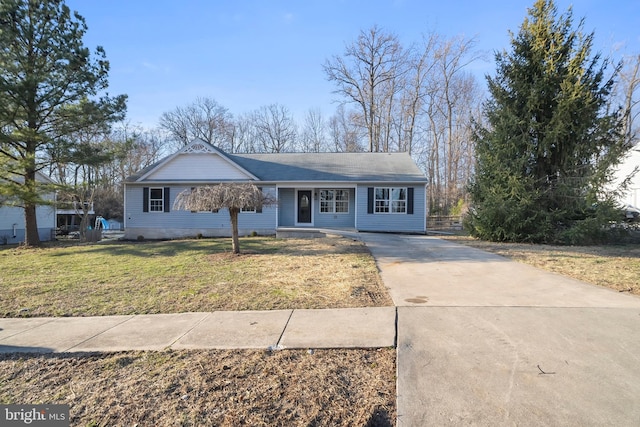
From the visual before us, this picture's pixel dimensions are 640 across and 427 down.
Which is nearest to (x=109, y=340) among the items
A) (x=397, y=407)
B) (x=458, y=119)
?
(x=397, y=407)

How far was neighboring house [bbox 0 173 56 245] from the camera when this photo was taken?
1811 cm

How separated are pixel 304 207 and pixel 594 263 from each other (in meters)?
12.2

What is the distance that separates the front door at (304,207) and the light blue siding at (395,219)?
2.68 meters

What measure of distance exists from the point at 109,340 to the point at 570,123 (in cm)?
1440

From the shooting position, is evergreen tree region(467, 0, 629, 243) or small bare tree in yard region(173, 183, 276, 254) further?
evergreen tree region(467, 0, 629, 243)

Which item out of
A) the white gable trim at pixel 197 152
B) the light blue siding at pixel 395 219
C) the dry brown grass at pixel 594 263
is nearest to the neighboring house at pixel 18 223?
the white gable trim at pixel 197 152

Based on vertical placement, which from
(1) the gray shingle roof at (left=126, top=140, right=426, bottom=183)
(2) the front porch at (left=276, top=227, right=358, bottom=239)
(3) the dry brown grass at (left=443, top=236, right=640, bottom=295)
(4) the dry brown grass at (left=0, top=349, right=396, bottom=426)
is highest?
(1) the gray shingle roof at (left=126, top=140, right=426, bottom=183)

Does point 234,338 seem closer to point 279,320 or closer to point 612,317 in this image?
point 279,320

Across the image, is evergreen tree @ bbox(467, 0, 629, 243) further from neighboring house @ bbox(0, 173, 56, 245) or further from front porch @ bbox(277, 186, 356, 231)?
neighboring house @ bbox(0, 173, 56, 245)

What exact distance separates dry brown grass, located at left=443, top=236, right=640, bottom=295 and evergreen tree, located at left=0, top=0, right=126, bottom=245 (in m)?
16.3

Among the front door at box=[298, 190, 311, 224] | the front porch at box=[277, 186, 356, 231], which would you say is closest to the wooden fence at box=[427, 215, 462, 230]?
the front porch at box=[277, 186, 356, 231]

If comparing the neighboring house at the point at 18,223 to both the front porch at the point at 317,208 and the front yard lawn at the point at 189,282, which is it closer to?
the front yard lawn at the point at 189,282

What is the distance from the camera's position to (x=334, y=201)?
1750 cm

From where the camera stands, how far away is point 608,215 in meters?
11.4
